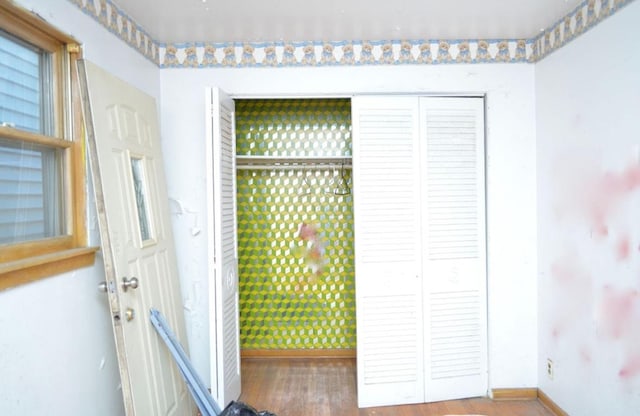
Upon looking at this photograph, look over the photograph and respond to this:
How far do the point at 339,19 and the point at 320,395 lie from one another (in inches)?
98.5

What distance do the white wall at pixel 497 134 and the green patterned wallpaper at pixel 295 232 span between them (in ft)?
2.63

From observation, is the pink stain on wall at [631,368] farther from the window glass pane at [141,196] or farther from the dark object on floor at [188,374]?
the window glass pane at [141,196]

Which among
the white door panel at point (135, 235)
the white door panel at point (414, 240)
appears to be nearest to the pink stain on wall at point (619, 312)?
the white door panel at point (414, 240)

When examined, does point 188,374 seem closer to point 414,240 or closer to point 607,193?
point 414,240

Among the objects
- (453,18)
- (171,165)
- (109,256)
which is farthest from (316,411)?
(453,18)

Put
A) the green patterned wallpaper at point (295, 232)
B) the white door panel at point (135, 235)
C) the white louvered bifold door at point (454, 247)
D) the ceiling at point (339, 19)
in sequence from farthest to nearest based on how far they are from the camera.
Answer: the green patterned wallpaper at point (295, 232) → the white louvered bifold door at point (454, 247) → the ceiling at point (339, 19) → the white door panel at point (135, 235)

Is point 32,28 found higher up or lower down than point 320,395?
higher up

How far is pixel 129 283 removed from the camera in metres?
1.87

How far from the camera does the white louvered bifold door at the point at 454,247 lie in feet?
9.39

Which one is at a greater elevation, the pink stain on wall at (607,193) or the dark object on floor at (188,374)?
the pink stain on wall at (607,193)

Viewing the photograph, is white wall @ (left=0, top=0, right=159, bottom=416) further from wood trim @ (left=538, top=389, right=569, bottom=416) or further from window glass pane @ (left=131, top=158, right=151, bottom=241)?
wood trim @ (left=538, top=389, right=569, bottom=416)

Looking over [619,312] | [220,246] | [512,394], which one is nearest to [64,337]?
[220,246]

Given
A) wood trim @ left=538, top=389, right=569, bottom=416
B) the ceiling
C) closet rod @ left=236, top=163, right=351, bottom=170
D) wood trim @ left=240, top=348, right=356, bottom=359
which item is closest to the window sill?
the ceiling

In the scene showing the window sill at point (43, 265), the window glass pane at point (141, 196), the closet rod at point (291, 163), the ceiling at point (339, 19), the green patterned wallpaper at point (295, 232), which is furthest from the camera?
the green patterned wallpaper at point (295, 232)
